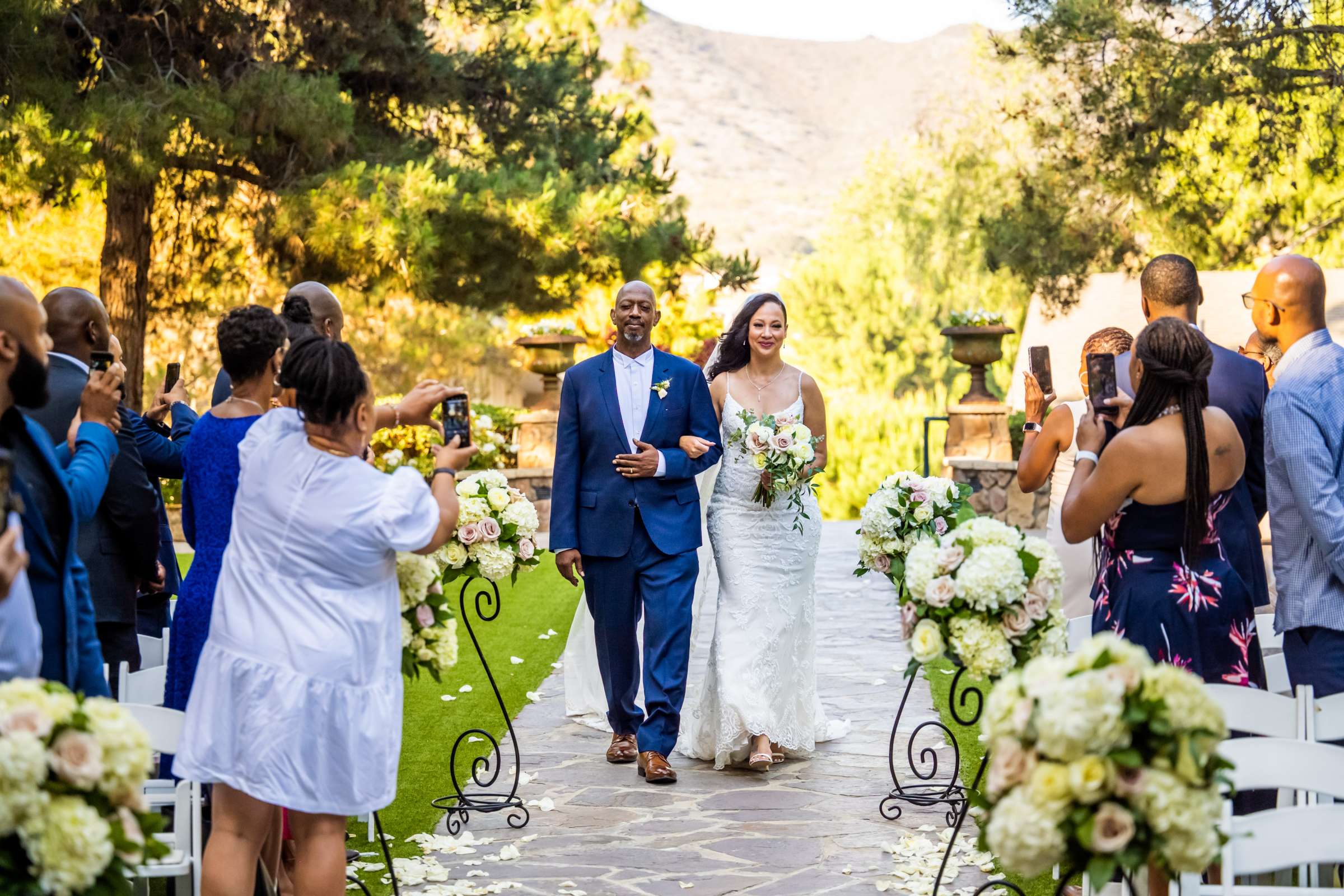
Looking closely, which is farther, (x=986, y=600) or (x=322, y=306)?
(x=322, y=306)

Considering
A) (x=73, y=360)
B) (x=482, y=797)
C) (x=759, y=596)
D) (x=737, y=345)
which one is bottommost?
(x=482, y=797)

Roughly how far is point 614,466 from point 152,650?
7.21 ft

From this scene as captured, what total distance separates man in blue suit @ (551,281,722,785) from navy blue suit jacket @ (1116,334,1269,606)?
7.23 feet

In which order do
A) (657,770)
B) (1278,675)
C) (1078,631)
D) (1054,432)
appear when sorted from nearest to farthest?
(1054,432) < (1278,675) < (1078,631) < (657,770)

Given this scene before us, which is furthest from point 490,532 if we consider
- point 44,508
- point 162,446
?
point 44,508

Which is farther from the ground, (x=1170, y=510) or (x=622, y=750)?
(x=1170, y=510)

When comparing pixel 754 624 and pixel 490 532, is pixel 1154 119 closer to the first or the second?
pixel 754 624

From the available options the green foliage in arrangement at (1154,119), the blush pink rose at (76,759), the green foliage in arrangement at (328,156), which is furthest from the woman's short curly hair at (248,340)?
the green foliage in arrangement at (1154,119)

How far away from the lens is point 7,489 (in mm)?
2756

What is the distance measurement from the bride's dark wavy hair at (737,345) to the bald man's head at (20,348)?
161 inches

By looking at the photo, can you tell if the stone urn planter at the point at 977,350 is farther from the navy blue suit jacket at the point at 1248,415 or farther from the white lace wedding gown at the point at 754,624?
the navy blue suit jacket at the point at 1248,415

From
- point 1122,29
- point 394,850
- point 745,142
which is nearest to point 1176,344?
point 394,850

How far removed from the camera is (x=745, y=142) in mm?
A: 116188

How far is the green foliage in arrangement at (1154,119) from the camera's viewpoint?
13352 millimetres
